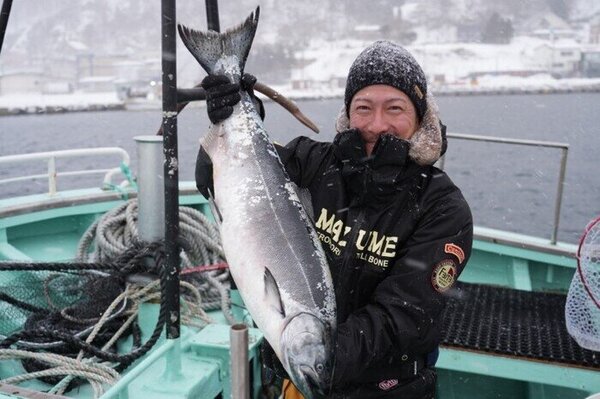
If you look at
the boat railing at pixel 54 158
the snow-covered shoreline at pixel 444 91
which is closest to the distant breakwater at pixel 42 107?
the snow-covered shoreline at pixel 444 91

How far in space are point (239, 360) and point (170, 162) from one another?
3.84ft

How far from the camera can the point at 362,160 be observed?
7.86ft

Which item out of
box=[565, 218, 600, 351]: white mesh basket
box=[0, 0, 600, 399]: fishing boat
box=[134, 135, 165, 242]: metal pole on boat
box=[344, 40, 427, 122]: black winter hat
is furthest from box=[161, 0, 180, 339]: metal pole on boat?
box=[565, 218, 600, 351]: white mesh basket

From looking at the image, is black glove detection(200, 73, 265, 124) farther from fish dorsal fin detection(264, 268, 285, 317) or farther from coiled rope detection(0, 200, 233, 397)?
coiled rope detection(0, 200, 233, 397)

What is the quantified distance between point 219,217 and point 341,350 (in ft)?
2.58

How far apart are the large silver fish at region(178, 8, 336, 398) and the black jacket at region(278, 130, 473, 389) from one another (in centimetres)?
19

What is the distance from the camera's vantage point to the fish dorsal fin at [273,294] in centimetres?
204

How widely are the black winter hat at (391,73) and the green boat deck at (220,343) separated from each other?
1.58 metres

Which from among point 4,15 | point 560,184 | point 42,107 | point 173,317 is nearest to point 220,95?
point 173,317

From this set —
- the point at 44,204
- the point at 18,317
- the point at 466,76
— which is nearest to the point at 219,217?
the point at 18,317

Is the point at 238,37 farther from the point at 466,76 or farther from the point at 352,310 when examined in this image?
the point at 466,76

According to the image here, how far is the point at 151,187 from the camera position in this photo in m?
3.76

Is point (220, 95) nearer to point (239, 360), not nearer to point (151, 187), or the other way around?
point (239, 360)

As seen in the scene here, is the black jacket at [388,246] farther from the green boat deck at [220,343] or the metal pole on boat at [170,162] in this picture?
the green boat deck at [220,343]
